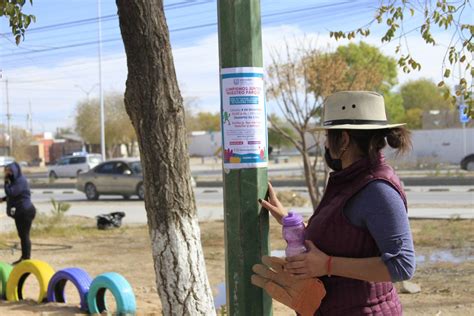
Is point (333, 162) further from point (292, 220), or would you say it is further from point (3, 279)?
point (3, 279)

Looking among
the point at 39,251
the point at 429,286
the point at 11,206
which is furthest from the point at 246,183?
the point at 39,251

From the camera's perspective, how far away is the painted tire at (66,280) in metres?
6.91

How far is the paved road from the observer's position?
54.6 ft

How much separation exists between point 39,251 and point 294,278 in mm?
10359

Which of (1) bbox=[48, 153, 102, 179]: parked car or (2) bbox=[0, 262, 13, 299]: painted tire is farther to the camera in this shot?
(1) bbox=[48, 153, 102, 179]: parked car

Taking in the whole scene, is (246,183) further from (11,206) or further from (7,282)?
(11,206)

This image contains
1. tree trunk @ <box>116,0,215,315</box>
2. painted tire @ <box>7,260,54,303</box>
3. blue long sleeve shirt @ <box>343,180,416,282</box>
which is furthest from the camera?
painted tire @ <box>7,260,54,303</box>

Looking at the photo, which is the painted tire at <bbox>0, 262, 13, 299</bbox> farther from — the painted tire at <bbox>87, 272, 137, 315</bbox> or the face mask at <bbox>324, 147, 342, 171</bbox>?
the face mask at <bbox>324, 147, 342, 171</bbox>

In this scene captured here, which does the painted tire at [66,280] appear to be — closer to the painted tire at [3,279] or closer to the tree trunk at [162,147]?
the painted tire at [3,279]

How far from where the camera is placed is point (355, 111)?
2555 mm

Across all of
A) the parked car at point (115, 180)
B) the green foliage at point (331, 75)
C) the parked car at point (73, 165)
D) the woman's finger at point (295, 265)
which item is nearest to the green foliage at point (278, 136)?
the green foliage at point (331, 75)

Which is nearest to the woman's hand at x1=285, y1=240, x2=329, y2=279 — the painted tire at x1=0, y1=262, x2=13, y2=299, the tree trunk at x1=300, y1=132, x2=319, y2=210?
the painted tire at x1=0, y1=262, x2=13, y2=299

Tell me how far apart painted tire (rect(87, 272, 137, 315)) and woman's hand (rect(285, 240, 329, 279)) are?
4204mm

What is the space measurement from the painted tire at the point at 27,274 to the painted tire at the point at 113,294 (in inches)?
37.9
